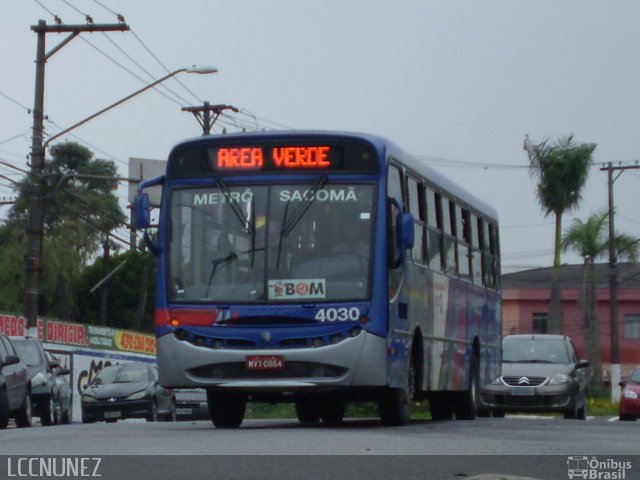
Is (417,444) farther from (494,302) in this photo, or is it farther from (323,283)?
(494,302)

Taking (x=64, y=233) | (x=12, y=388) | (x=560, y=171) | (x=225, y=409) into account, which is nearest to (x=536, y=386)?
(x=12, y=388)

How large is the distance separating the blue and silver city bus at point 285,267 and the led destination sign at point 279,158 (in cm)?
1

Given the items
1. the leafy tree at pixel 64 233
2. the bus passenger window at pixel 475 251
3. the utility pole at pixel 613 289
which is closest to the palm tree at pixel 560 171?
the utility pole at pixel 613 289

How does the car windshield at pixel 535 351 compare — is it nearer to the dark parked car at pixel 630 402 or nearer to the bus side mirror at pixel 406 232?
the dark parked car at pixel 630 402

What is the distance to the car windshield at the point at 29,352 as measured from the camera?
2878 centimetres

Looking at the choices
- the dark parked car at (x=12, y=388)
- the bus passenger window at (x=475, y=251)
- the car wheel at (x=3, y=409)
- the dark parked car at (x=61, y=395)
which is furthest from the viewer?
the dark parked car at (x=61, y=395)

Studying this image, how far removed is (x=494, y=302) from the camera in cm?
2484

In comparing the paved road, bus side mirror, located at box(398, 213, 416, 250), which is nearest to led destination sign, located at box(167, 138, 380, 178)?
bus side mirror, located at box(398, 213, 416, 250)

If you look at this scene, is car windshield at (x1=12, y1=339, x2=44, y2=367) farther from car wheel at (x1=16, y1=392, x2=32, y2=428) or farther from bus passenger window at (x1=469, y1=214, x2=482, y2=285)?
bus passenger window at (x1=469, y1=214, x2=482, y2=285)

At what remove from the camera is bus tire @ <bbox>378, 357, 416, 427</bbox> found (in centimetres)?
1767
